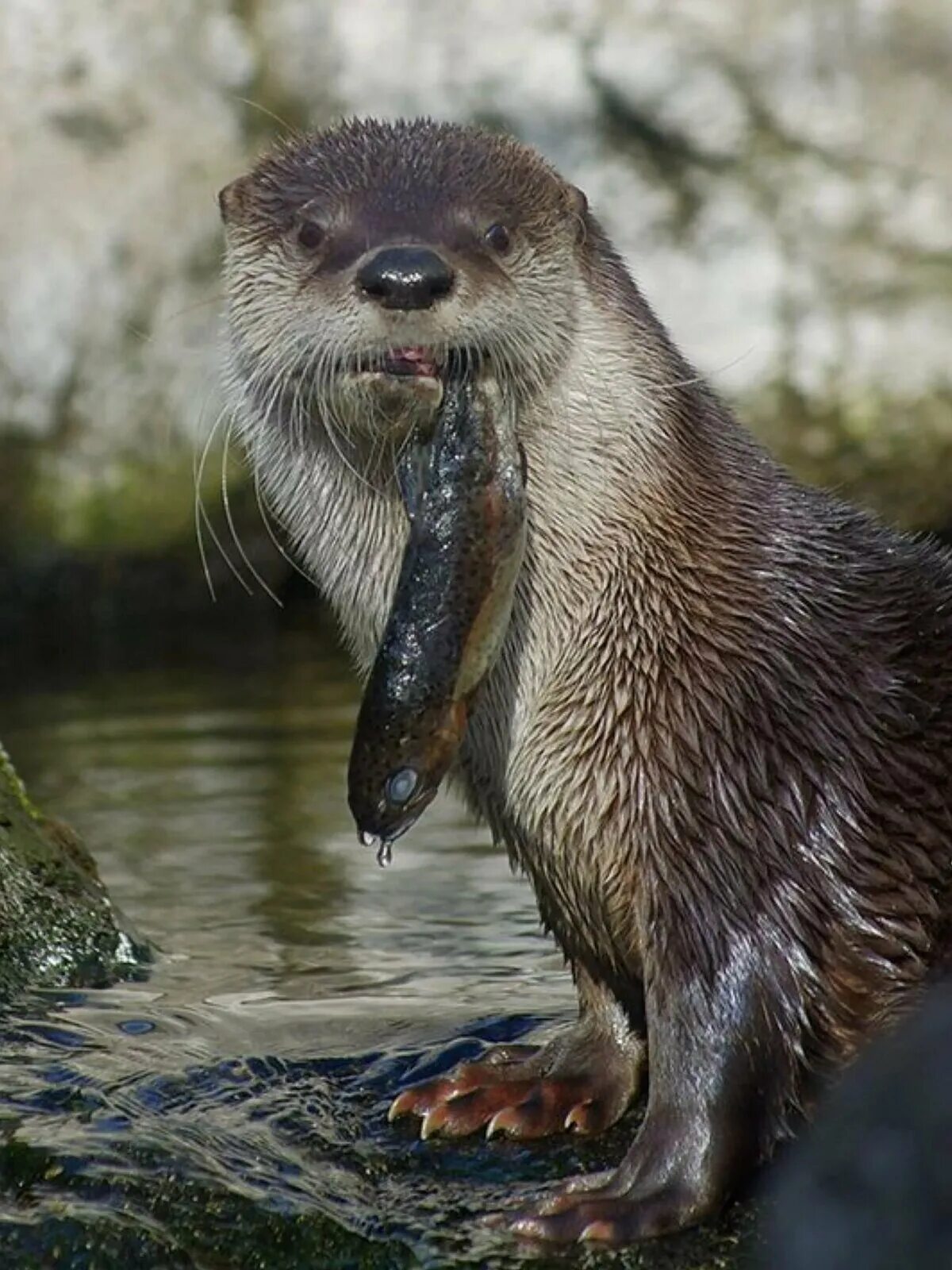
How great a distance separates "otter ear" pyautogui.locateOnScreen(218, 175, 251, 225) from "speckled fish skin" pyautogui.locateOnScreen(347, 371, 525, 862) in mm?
529

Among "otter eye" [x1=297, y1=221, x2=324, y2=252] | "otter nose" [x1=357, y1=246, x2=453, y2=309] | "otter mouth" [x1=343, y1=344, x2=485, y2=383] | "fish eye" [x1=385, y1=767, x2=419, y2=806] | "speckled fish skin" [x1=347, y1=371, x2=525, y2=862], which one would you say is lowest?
"fish eye" [x1=385, y1=767, x2=419, y2=806]

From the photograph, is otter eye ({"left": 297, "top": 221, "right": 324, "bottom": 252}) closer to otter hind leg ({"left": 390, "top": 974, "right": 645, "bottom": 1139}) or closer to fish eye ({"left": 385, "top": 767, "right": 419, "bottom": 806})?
fish eye ({"left": 385, "top": 767, "right": 419, "bottom": 806})

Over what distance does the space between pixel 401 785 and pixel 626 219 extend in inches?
256

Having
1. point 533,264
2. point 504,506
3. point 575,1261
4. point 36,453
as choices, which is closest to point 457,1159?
point 575,1261

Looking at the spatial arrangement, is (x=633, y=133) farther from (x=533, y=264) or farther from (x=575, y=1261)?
(x=575, y=1261)

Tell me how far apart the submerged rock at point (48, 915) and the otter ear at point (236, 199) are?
1079 mm

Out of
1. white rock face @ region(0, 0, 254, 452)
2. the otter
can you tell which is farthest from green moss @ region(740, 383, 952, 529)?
the otter

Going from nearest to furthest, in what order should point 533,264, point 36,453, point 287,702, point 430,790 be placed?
point 430,790, point 533,264, point 287,702, point 36,453

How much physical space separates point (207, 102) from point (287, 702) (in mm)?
2705

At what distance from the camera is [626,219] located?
9352mm

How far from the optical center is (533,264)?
11.0 feet

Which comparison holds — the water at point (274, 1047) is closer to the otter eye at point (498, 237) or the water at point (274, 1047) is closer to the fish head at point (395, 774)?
the fish head at point (395, 774)

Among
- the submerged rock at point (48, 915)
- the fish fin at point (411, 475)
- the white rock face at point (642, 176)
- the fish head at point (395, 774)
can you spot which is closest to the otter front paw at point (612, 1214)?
the fish head at point (395, 774)

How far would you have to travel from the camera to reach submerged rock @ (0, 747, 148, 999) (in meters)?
3.93
